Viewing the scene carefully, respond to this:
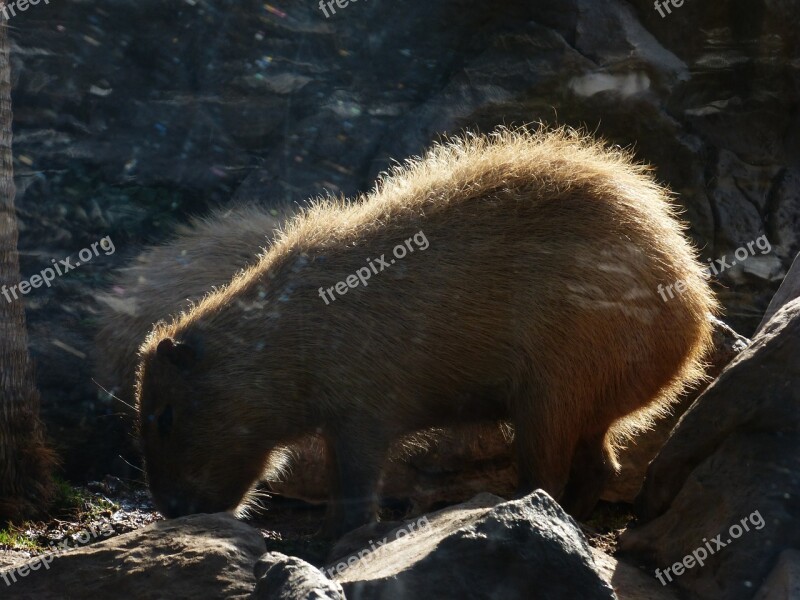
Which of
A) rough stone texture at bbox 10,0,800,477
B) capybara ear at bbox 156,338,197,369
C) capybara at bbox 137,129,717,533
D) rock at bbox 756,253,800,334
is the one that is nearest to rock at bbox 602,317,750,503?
rock at bbox 756,253,800,334

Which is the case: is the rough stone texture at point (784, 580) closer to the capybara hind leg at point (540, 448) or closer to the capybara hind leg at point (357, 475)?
the capybara hind leg at point (540, 448)

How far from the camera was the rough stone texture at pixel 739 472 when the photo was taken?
4195 mm

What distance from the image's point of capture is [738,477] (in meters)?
4.45

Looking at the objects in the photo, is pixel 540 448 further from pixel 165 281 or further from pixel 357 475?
pixel 165 281

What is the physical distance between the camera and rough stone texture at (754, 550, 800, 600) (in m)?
3.76

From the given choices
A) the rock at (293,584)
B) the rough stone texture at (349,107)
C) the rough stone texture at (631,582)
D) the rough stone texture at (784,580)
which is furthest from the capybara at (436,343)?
the rough stone texture at (349,107)

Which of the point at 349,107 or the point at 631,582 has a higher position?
the point at 349,107

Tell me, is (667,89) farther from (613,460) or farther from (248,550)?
(248,550)

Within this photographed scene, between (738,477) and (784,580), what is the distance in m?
0.66

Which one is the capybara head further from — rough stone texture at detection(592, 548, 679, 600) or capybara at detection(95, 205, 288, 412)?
rough stone texture at detection(592, 548, 679, 600)

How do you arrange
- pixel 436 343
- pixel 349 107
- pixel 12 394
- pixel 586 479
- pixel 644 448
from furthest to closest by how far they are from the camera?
pixel 349 107, pixel 644 448, pixel 586 479, pixel 12 394, pixel 436 343

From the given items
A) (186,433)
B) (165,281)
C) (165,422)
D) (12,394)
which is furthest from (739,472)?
(165,281)

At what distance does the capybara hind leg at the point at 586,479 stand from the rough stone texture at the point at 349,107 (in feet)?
10.1

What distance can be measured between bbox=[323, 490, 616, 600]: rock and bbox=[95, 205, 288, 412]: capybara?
4065 mm
